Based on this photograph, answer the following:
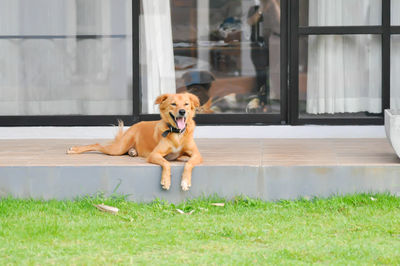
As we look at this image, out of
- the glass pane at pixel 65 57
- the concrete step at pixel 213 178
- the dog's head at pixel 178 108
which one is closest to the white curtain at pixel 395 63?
the concrete step at pixel 213 178

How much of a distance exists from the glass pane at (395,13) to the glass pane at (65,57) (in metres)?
2.52

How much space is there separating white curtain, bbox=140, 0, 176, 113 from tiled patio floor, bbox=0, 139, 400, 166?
2.44 feet

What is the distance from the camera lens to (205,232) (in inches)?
193

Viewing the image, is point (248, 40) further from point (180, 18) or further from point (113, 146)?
point (113, 146)

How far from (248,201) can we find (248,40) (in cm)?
247

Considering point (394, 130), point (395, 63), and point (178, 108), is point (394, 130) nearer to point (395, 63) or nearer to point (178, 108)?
point (178, 108)

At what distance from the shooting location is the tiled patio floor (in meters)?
5.98

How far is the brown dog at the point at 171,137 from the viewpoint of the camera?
A: 5.78 metres

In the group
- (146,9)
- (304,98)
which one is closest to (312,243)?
(304,98)

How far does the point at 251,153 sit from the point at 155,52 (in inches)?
73.8

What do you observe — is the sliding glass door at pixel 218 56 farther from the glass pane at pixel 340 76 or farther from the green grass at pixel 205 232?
the green grass at pixel 205 232

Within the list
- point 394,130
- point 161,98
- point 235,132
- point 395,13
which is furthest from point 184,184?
point 395,13

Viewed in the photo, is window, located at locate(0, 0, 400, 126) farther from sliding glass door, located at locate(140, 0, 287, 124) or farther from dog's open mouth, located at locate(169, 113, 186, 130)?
dog's open mouth, located at locate(169, 113, 186, 130)

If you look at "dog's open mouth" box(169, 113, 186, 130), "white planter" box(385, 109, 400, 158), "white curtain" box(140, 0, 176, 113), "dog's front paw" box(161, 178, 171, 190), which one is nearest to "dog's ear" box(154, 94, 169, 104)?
"dog's open mouth" box(169, 113, 186, 130)
